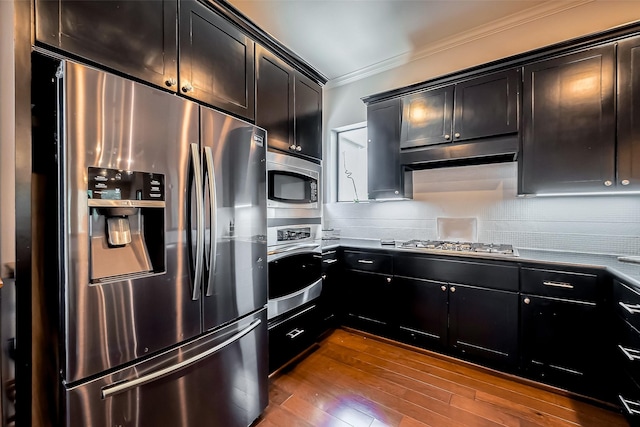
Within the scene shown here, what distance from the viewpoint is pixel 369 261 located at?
2.70m

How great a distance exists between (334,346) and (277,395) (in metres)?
0.79

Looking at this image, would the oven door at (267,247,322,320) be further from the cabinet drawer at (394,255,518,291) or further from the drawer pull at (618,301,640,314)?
the drawer pull at (618,301,640,314)

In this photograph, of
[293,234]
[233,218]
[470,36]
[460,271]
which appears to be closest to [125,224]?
[233,218]

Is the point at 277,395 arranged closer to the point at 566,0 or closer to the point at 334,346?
the point at 334,346

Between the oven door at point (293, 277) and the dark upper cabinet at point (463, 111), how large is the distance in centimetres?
147

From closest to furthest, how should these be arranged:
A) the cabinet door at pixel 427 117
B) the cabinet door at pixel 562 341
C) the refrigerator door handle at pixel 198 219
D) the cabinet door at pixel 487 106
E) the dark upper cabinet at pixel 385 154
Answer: the refrigerator door handle at pixel 198 219
the cabinet door at pixel 562 341
the cabinet door at pixel 487 106
the cabinet door at pixel 427 117
the dark upper cabinet at pixel 385 154

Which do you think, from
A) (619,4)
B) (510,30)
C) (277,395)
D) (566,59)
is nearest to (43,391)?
(277,395)

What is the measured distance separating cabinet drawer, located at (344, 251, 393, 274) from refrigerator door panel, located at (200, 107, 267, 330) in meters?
1.28

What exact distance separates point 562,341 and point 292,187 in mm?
2179

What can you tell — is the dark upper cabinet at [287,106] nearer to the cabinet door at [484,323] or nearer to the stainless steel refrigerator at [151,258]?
the stainless steel refrigerator at [151,258]

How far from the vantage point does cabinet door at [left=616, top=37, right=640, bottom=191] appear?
5.98 ft

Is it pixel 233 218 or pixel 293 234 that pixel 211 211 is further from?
pixel 293 234

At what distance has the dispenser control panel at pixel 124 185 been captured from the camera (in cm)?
99

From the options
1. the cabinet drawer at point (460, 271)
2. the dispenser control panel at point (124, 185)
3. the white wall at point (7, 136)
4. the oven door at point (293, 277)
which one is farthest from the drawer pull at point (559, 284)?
the white wall at point (7, 136)
